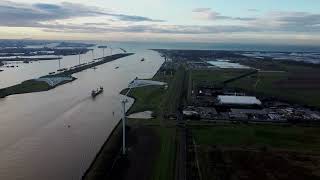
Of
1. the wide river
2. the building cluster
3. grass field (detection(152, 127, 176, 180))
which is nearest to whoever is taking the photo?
grass field (detection(152, 127, 176, 180))

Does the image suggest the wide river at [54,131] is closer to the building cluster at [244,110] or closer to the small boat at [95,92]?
the small boat at [95,92]

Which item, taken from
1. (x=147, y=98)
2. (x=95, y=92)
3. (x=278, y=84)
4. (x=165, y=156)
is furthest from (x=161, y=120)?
(x=278, y=84)

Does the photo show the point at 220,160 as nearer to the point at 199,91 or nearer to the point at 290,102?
the point at 290,102

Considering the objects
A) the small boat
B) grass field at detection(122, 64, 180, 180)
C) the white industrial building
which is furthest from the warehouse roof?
the small boat

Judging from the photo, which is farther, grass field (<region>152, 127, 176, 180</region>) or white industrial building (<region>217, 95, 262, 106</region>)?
white industrial building (<region>217, 95, 262, 106</region>)

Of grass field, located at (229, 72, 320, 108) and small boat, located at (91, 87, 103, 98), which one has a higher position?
grass field, located at (229, 72, 320, 108)

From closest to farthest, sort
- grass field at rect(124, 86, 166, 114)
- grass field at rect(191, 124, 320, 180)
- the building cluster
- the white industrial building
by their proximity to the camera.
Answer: grass field at rect(191, 124, 320, 180)
the building cluster
grass field at rect(124, 86, 166, 114)
the white industrial building

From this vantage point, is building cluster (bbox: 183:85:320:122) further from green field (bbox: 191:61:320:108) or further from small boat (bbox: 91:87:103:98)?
small boat (bbox: 91:87:103:98)
